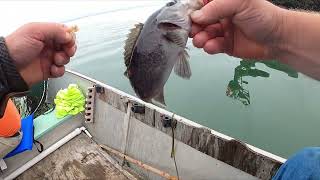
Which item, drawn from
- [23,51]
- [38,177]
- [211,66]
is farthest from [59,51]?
[211,66]

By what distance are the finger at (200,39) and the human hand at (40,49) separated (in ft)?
3.05

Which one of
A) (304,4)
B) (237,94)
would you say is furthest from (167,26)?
(304,4)

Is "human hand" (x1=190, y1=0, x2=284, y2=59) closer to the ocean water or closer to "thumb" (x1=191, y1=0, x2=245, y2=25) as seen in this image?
"thumb" (x1=191, y1=0, x2=245, y2=25)

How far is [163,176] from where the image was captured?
5.00m

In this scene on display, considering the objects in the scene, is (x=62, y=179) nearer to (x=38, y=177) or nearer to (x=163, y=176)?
(x=38, y=177)

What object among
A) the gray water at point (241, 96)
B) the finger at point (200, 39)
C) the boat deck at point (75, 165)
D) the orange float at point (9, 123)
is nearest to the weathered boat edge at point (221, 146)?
the boat deck at point (75, 165)

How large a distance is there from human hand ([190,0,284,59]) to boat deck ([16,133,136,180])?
3.16 metres

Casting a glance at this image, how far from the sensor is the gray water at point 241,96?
1115cm

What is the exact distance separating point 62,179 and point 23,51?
2.97 metres

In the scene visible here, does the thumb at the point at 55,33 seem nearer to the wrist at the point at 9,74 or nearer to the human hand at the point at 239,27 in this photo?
the wrist at the point at 9,74

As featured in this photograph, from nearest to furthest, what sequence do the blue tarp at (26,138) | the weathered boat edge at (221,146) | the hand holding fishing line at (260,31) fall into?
the hand holding fishing line at (260,31) → the weathered boat edge at (221,146) → the blue tarp at (26,138)

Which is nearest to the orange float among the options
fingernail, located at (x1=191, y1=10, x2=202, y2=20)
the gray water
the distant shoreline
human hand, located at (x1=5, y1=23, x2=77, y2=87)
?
human hand, located at (x1=5, y1=23, x2=77, y2=87)

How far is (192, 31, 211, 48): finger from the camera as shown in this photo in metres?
2.51

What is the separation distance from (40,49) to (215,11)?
1314 mm
